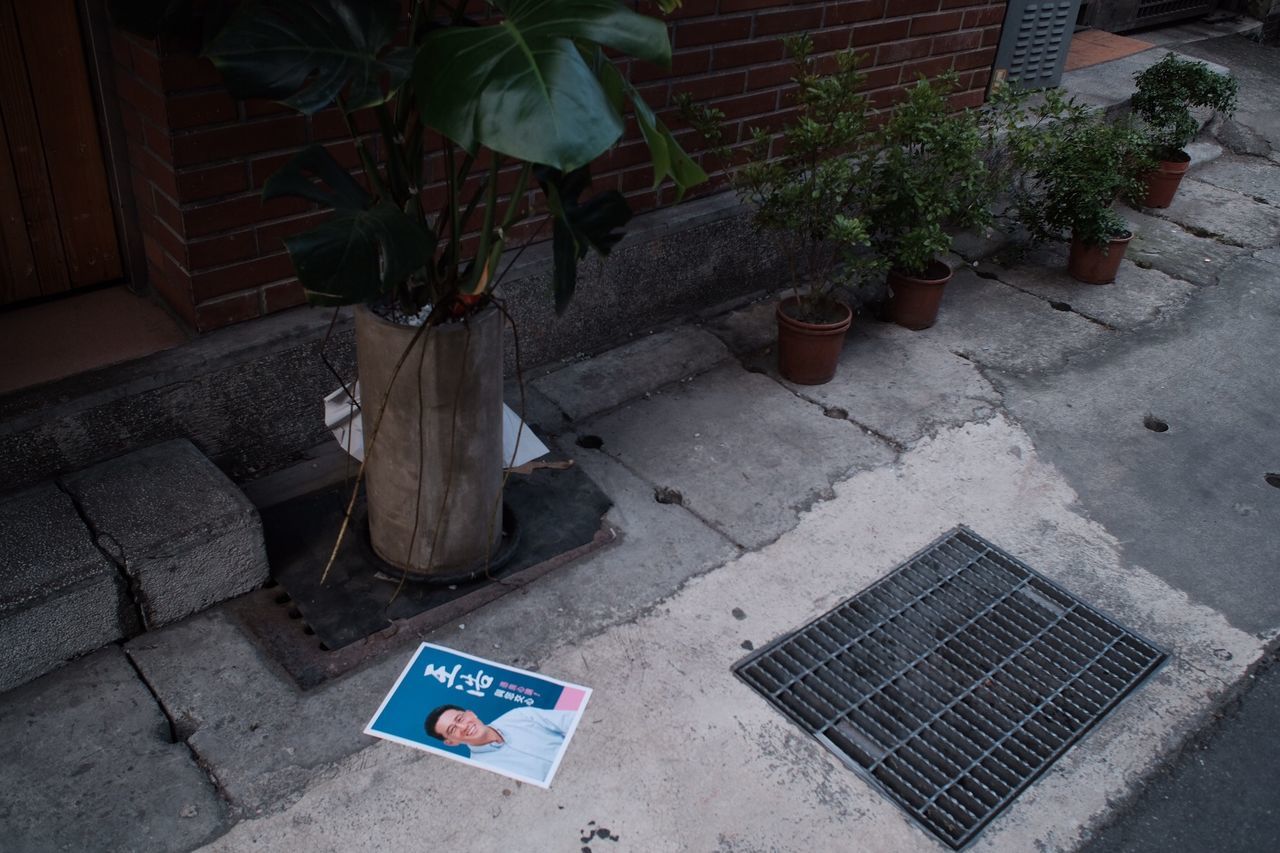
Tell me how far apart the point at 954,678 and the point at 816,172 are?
1.83m

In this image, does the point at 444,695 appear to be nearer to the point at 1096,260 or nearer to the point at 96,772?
the point at 96,772

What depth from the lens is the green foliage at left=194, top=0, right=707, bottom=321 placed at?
79.5 inches

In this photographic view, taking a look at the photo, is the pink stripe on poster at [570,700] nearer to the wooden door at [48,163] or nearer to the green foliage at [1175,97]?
the wooden door at [48,163]

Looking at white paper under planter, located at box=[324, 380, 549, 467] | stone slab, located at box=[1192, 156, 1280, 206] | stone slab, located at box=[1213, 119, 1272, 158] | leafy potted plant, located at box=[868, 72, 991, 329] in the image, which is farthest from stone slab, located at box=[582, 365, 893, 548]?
stone slab, located at box=[1213, 119, 1272, 158]

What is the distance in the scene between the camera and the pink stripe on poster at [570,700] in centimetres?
268

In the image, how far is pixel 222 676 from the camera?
2695 millimetres

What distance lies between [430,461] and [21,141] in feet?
4.73

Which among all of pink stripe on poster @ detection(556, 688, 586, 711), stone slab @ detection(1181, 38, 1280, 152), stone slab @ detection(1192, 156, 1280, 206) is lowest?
pink stripe on poster @ detection(556, 688, 586, 711)

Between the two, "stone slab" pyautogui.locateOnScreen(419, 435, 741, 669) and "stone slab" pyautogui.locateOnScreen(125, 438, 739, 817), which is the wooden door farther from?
"stone slab" pyautogui.locateOnScreen(419, 435, 741, 669)

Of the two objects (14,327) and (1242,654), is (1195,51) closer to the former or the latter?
(1242,654)

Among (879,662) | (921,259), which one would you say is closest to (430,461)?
(879,662)

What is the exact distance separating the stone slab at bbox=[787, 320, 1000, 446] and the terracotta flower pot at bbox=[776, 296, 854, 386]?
5cm

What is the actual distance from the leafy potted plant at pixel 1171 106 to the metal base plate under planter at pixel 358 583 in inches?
156

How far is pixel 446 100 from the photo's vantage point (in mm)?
2066
